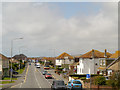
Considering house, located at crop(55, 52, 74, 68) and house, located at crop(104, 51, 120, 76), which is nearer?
house, located at crop(104, 51, 120, 76)

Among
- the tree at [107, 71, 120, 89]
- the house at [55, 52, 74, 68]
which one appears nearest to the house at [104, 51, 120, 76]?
the tree at [107, 71, 120, 89]

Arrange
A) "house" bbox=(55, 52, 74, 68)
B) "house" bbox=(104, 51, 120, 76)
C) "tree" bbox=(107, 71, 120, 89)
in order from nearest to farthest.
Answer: "tree" bbox=(107, 71, 120, 89) < "house" bbox=(104, 51, 120, 76) < "house" bbox=(55, 52, 74, 68)

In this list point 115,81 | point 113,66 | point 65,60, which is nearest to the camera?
point 115,81

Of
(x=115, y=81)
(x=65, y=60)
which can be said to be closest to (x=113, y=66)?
(x=115, y=81)

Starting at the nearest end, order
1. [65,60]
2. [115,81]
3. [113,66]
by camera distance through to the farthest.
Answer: [115,81], [113,66], [65,60]

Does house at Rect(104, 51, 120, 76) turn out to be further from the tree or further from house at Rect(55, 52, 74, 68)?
house at Rect(55, 52, 74, 68)

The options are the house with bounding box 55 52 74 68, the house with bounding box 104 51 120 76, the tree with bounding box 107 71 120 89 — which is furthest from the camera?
the house with bounding box 55 52 74 68

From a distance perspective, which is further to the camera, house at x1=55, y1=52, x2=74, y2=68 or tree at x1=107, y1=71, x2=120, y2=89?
house at x1=55, y1=52, x2=74, y2=68

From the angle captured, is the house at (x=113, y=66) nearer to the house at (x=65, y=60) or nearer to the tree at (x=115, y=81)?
the tree at (x=115, y=81)

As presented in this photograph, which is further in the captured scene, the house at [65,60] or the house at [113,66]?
the house at [65,60]

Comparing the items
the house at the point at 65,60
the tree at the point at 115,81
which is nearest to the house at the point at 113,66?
the tree at the point at 115,81

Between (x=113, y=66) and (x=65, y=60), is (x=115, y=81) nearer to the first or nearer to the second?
(x=113, y=66)

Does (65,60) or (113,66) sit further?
(65,60)

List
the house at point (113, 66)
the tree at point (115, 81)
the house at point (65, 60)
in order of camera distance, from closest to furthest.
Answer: the tree at point (115, 81)
the house at point (113, 66)
the house at point (65, 60)
